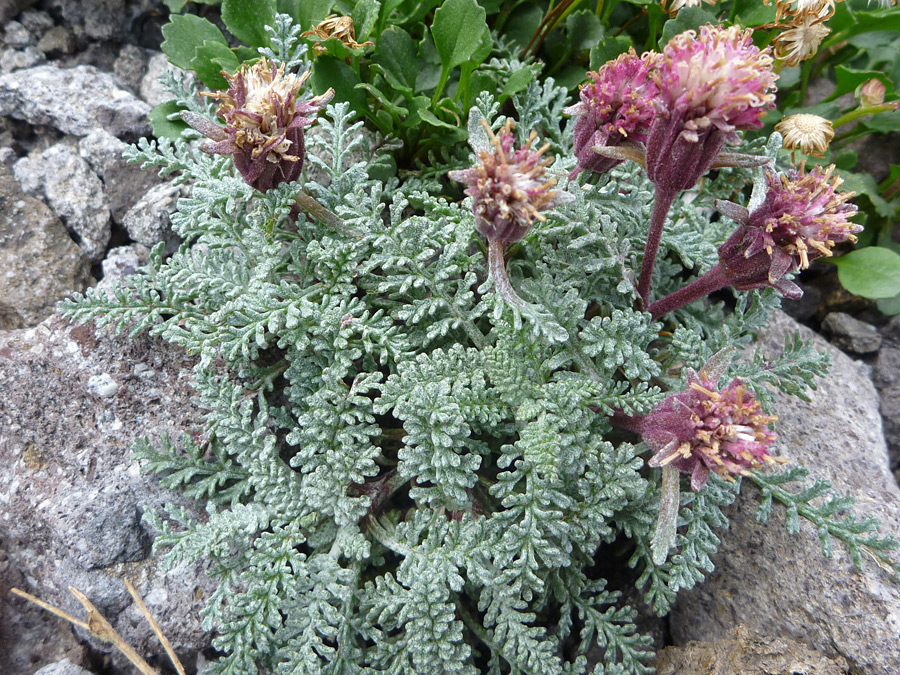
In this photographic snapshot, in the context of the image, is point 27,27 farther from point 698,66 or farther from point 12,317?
point 698,66

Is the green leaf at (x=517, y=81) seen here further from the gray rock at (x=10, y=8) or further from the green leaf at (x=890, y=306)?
the gray rock at (x=10, y=8)

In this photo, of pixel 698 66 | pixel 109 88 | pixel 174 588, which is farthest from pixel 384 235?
pixel 109 88

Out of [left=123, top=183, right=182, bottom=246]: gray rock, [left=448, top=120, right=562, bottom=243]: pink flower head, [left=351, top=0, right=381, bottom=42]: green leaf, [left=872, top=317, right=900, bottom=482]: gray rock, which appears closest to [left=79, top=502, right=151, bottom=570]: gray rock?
[left=123, top=183, right=182, bottom=246]: gray rock

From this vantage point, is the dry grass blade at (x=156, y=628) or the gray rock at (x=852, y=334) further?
the gray rock at (x=852, y=334)

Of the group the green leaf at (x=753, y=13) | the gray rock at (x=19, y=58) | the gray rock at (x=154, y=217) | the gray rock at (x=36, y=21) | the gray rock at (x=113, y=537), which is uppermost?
the gray rock at (x=36, y=21)

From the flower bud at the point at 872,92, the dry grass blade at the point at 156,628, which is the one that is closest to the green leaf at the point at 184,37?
the dry grass blade at the point at 156,628

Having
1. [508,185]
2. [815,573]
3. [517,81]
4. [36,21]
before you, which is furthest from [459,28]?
[815,573]

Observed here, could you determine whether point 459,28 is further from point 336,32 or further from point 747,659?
point 747,659
